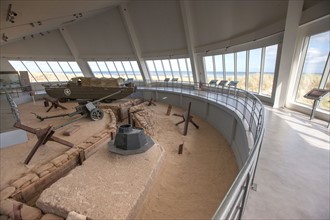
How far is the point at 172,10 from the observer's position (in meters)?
9.86

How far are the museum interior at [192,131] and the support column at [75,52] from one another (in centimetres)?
299

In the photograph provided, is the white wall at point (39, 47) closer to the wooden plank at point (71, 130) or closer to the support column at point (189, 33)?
the support column at point (189, 33)

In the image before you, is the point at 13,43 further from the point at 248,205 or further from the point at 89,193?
the point at 248,205

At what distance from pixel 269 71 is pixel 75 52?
51.3 feet

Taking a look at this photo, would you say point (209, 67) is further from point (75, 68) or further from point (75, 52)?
point (75, 68)

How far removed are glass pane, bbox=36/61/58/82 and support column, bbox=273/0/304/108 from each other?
1868cm

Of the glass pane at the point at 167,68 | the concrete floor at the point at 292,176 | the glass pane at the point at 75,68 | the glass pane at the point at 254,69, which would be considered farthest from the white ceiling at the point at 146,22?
the concrete floor at the point at 292,176

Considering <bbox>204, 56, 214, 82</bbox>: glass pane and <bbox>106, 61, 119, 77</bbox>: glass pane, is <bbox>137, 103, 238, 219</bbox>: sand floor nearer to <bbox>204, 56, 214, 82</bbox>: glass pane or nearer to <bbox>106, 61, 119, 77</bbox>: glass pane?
<bbox>204, 56, 214, 82</bbox>: glass pane

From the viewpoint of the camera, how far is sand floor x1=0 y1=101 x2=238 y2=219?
337 centimetres

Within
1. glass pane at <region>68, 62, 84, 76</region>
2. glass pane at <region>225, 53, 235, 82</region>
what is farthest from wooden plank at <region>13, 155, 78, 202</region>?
glass pane at <region>68, 62, 84, 76</region>

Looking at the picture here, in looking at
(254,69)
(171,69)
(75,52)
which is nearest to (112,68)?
(75,52)

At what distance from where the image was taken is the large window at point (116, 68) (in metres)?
15.8

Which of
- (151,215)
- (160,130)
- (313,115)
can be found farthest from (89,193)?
(313,115)

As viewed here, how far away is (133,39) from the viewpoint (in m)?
12.5
